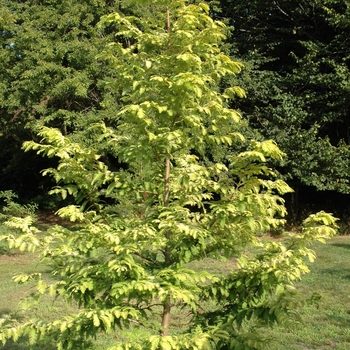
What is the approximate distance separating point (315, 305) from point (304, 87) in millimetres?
12260

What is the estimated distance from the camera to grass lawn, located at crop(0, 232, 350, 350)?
220 inches

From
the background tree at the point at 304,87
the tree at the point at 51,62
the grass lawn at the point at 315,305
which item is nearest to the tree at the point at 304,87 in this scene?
the background tree at the point at 304,87

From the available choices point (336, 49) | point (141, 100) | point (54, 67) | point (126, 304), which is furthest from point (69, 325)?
point (336, 49)

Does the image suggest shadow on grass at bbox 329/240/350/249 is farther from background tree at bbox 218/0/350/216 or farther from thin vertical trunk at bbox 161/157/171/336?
thin vertical trunk at bbox 161/157/171/336

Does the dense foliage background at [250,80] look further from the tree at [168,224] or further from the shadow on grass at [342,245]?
the tree at [168,224]

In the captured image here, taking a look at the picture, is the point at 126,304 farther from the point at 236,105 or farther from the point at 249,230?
the point at 236,105

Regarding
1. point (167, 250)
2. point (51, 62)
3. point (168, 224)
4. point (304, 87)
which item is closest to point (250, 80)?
point (304, 87)

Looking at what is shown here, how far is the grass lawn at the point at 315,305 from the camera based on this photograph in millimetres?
5598

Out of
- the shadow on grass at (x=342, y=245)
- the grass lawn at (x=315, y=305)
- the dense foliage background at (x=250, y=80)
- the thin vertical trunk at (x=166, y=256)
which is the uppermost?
the dense foliage background at (x=250, y=80)

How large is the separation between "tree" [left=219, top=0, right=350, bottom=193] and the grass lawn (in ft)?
9.76

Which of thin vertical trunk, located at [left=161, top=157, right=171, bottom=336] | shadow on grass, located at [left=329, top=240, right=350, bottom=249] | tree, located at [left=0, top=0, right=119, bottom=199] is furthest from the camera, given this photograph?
tree, located at [left=0, top=0, right=119, bottom=199]

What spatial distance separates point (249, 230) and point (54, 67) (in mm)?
12136

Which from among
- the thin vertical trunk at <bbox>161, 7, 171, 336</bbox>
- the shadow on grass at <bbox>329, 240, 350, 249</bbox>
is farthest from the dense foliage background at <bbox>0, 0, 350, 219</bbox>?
the thin vertical trunk at <bbox>161, 7, 171, 336</bbox>

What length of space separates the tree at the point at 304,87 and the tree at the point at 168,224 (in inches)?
477
